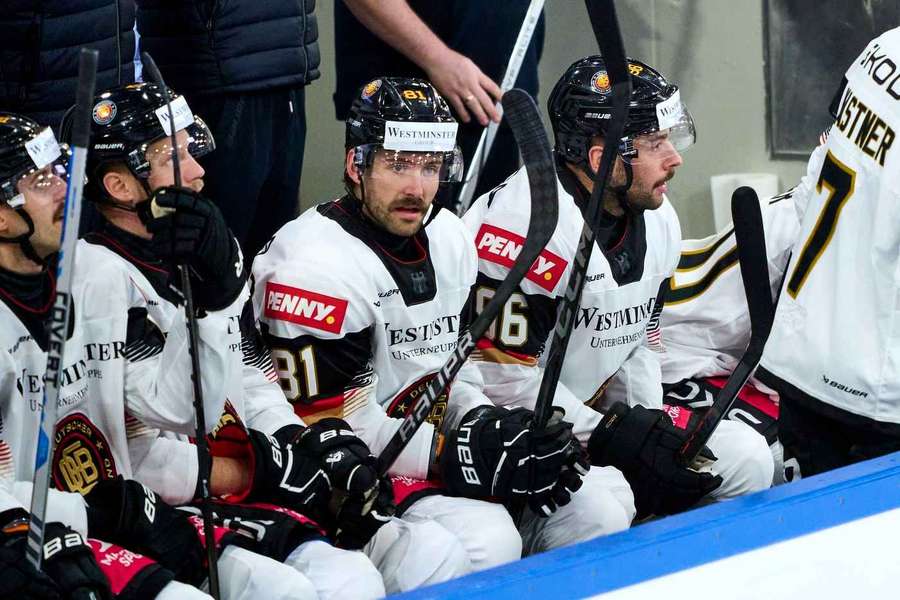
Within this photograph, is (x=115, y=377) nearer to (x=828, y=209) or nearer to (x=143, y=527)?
(x=143, y=527)

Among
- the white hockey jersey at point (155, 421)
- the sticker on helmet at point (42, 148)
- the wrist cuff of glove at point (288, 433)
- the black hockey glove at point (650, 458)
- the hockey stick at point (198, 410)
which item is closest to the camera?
the hockey stick at point (198, 410)

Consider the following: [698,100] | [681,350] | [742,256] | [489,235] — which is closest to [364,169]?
[489,235]

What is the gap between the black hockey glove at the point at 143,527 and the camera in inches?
78.8

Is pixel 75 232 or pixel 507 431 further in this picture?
pixel 507 431

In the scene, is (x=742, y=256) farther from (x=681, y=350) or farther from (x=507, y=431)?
(x=681, y=350)

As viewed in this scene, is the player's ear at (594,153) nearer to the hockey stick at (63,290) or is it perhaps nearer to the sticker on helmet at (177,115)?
the sticker on helmet at (177,115)

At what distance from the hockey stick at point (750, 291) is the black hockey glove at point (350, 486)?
539 millimetres

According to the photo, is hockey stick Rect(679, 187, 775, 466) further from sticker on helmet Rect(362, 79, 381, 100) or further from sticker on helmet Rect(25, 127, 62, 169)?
sticker on helmet Rect(25, 127, 62, 169)

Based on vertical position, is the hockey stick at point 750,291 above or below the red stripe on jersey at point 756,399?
above

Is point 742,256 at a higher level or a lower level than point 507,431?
higher

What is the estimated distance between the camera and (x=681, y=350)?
3.26 meters

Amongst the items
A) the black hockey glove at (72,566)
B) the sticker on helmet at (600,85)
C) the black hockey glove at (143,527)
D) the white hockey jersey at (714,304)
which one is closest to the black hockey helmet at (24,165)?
the black hockey glove at (143,527)

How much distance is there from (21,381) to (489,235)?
96 cm

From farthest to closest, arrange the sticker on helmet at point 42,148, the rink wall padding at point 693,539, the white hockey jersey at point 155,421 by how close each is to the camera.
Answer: the white hockey jersey at point 155,421 → the sticker on helmet at point 42,148 → the rink wall padding at point 693,539
